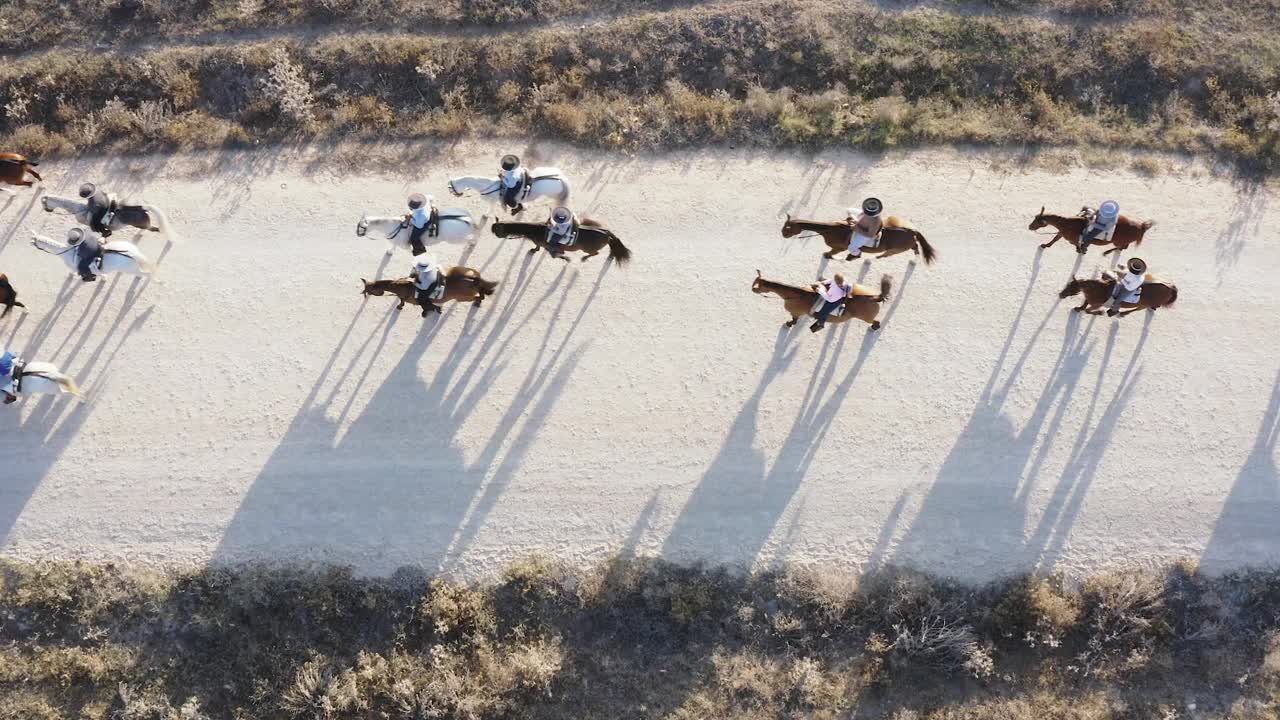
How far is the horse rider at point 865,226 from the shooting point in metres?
10.8

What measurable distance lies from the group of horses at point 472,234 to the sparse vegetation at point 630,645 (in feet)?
13.8

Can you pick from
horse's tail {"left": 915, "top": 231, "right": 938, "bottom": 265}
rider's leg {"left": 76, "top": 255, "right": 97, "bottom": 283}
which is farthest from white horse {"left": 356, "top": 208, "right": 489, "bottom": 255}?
horse's tail {"left": 915, "top": 231, "right": 938, "bottom": 265}

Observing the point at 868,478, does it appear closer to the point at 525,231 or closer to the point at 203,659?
the point at 525,231

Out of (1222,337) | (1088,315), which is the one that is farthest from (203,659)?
(1222,337)

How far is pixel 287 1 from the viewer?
15.1m

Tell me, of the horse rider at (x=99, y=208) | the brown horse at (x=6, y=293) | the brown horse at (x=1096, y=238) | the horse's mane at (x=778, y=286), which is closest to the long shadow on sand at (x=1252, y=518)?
the brown horse at (x=1096, y=238)

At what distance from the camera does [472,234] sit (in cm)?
1195

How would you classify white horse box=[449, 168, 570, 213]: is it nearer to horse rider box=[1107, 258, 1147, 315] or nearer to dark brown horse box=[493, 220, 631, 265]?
dark brown horse box=[493, 220, 631, 265]

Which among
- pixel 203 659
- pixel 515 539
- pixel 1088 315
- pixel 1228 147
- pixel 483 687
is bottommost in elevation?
pixel 203 659

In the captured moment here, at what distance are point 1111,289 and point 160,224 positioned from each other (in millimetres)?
14974

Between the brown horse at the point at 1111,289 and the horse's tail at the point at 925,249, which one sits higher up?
the brown horse at the point at 1111,289

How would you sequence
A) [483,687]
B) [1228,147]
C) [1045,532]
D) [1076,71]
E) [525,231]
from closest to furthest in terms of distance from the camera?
[483,687], [1045,532], [525,231], [1228,147], [1076,71]

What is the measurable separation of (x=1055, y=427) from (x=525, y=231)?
873cm

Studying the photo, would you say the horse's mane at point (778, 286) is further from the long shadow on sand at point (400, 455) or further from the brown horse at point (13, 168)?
the brown horse at point (13, 168)
